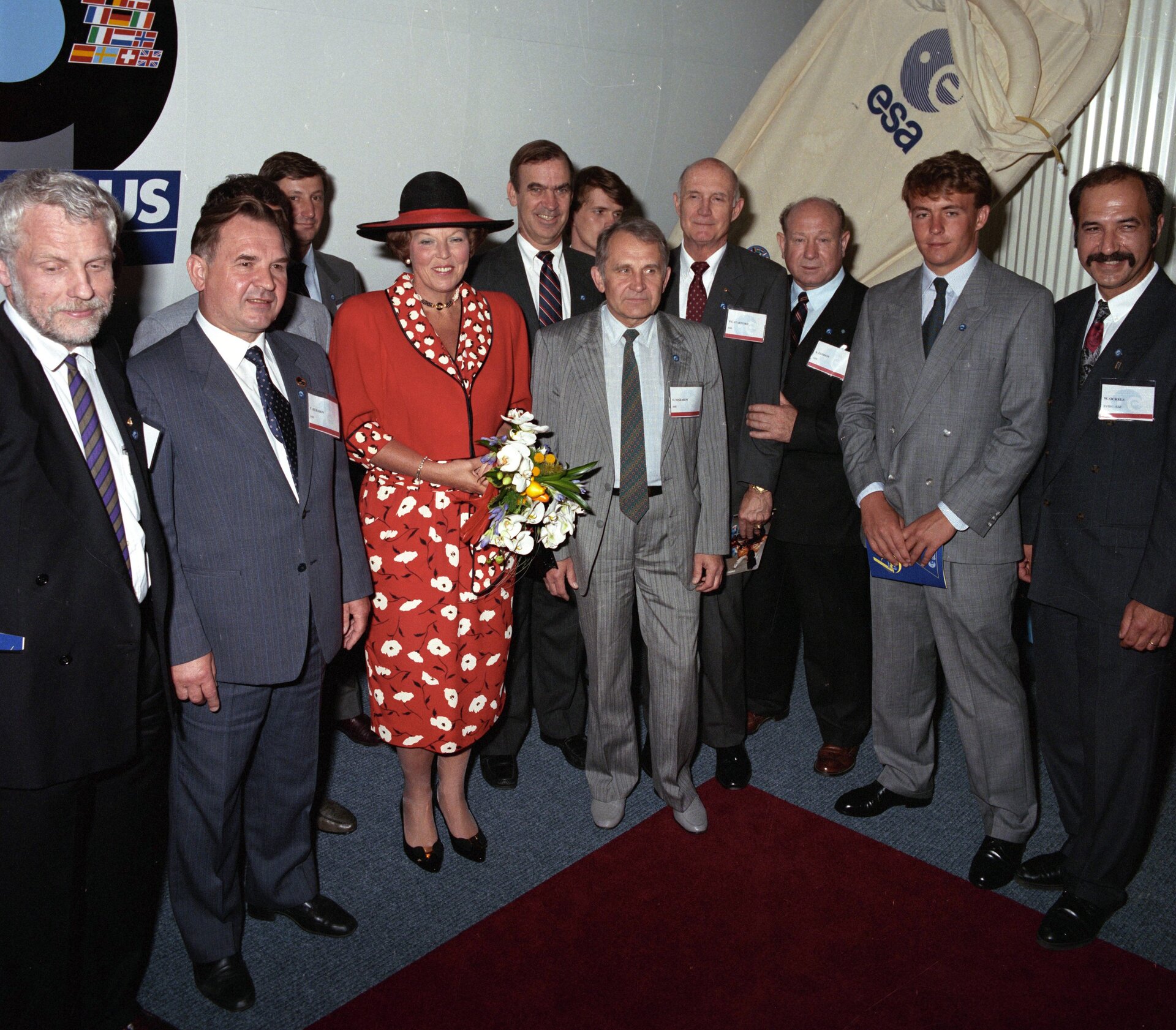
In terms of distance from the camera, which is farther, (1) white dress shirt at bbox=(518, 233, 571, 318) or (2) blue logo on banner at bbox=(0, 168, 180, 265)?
(1) white dress shirt at bbox=(518, 233, 571, 318)

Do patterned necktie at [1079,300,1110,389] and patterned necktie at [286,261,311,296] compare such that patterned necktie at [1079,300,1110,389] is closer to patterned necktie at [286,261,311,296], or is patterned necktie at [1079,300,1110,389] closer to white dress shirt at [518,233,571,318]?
white dress shirt at [518,233,571,318]

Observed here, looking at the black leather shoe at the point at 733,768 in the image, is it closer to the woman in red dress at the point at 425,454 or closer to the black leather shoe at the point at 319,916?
the woman in red dress at the point at 425,454

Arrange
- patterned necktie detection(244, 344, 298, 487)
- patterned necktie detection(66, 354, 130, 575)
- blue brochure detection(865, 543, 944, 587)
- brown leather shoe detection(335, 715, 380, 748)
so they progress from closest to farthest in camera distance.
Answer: patterned necktie detection(66, 354, 130, 575) < patterned necktie detection(244, 344, 298, 487) < blue brochure detection(865, 543, 944, 587) < brown leather shoe detection(335, 715, 380, 748)

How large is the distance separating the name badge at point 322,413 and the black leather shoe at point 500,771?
5.20 feet

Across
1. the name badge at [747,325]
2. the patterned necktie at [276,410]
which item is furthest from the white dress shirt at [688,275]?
the patterned necktie at [276,410]

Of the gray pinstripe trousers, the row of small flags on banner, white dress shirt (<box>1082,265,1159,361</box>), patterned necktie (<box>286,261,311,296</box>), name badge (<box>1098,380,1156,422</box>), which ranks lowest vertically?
the gray pinstripe trousers

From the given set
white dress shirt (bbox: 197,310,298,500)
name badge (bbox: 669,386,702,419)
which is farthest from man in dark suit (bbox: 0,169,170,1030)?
name badge (bbox: 669,386,702,419)

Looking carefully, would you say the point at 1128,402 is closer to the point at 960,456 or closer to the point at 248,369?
the point at 960,456

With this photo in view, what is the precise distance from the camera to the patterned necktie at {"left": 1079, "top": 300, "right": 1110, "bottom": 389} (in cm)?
287

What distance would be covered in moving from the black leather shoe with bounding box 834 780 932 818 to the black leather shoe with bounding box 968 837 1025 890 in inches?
14.3

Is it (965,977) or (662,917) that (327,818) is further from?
(965,977)

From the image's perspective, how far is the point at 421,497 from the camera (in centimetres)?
293

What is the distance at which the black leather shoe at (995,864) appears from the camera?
10.2 feet

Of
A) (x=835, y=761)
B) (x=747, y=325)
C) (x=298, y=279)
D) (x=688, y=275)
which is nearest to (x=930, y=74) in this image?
(x=688, y=275)
